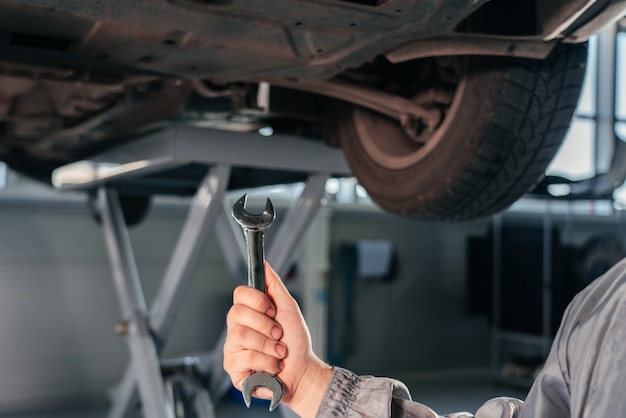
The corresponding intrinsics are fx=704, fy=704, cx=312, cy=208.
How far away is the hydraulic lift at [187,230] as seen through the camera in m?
1.74

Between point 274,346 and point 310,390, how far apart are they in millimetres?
71

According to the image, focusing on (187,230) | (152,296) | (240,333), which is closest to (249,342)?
(240,333)

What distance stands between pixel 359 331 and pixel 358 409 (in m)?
4.07

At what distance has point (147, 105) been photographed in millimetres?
1810

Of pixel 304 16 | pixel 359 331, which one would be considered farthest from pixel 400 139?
pixel 359 331

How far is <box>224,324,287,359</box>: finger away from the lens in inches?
26.3

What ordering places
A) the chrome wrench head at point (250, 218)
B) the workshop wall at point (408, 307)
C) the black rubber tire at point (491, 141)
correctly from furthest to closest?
1. the workshop wall at point (408, 307)
2. the black rubber tire at point (491, 141)
3. the chrome wrench head at point (250, 218)

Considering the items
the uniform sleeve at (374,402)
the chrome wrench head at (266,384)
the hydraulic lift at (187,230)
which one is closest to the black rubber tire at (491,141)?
the hydraulic lift at (187,230)

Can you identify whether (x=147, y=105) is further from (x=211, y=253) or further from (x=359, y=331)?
(x=359, y=331)

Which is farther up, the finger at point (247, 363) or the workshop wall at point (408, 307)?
the finger at point (247, 363)

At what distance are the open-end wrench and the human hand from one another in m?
0.01

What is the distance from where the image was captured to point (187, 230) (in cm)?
185

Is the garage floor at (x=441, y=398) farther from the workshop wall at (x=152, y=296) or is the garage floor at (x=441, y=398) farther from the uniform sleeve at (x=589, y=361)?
the uniform sleeve at (x=589, y=361)

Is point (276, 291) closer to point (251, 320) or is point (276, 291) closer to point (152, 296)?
point (251, 320)
